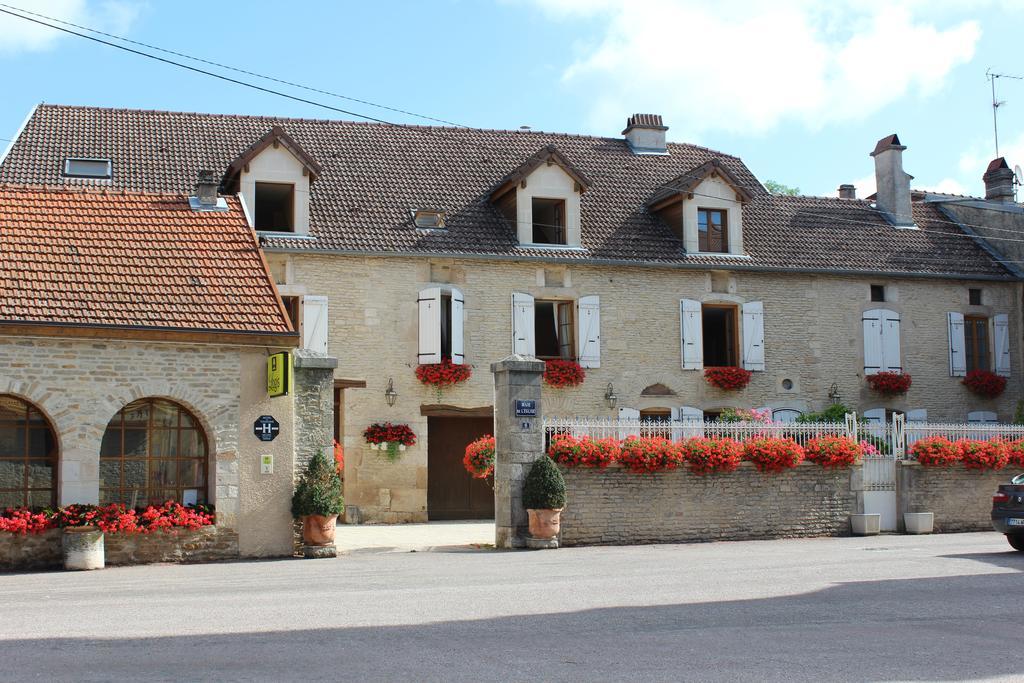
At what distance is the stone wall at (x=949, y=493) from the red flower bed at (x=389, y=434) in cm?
870

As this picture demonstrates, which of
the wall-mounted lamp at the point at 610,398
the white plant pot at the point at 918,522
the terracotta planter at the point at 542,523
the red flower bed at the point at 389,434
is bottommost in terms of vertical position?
the white plant pot at the point at 918,522

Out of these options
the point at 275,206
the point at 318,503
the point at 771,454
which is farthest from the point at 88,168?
the point at 771,454

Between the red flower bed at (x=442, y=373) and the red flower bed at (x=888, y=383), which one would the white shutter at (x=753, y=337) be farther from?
the red flower bed at (x=442, y=373)

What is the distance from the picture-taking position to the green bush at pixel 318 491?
49.8 feet

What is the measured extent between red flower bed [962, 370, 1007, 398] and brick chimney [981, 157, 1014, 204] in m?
5.17

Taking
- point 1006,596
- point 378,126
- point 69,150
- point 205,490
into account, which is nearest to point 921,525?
point 1006,596

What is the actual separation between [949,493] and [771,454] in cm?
380

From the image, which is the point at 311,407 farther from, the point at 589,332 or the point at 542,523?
the point at 589,332

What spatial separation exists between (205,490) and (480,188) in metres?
11.0

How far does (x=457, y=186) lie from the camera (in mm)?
24281

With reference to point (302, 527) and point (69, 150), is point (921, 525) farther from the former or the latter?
point (69, 150)

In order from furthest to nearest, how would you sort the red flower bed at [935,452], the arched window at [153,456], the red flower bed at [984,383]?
the red flower bed at [984,383]
the red flower bed at [935,452]
the arched window at [153,456]

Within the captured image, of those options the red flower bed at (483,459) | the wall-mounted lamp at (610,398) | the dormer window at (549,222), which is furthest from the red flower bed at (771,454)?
the dormer window at (549,222)

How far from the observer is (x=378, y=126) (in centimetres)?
2578
